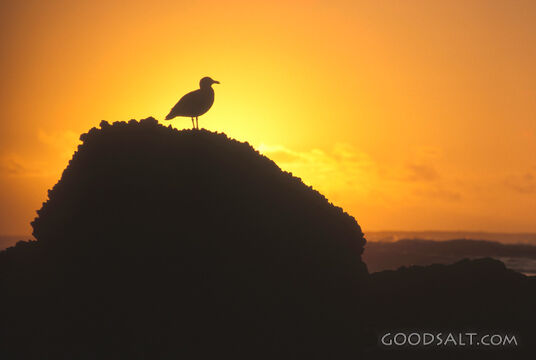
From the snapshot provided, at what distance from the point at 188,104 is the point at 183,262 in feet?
24.4

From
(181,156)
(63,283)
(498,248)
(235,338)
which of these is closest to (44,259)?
(63,283)

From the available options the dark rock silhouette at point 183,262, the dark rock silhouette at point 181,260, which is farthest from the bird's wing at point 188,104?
the dark rock silhouette at point 181,260

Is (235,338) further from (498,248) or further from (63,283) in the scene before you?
(498,248)

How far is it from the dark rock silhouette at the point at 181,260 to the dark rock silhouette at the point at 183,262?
3 centimetres

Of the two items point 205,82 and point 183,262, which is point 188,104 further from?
point 183,262

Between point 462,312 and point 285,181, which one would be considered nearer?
point 285,181

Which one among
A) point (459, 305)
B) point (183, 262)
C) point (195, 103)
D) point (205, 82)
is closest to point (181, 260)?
point (183, 262)

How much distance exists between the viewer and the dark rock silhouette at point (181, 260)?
1608 cm

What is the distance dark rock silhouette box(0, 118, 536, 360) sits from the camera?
16.1m

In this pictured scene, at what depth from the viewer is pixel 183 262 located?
16094mm

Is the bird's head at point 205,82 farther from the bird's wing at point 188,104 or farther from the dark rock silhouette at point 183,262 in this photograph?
the dark rock silhouette at point 183,262

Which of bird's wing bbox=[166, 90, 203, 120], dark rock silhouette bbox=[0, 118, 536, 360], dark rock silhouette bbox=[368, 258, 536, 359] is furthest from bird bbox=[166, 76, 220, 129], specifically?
dark rock silhouette bbox=[368, 258, 536, 359]

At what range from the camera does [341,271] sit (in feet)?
58.3

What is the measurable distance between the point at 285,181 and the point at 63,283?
6677 millimetres
